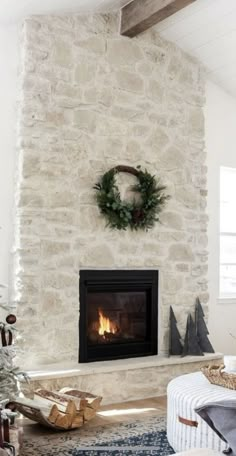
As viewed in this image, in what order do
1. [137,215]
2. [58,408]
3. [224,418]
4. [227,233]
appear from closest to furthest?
[224,418] → [58,408] → [137,215] → [227,233]

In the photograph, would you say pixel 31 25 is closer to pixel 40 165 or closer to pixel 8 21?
pixel 8 21

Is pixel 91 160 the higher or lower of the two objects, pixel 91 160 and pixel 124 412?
the higher

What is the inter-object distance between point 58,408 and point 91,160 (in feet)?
7.32

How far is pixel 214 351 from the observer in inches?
231

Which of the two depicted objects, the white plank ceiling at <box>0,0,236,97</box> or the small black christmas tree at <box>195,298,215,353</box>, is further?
the small black christmas tree at <box>195,298,215,353</box>

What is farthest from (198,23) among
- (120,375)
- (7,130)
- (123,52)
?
(120,375)

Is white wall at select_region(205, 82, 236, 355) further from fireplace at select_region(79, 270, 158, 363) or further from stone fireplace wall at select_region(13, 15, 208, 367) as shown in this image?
fireplace at select_region(79, 270, 158, 363)

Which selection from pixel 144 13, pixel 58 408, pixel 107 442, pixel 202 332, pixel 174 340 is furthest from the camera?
pixel 202 332

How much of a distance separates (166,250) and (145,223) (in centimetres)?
42

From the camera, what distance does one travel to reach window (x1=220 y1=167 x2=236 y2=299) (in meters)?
6.34

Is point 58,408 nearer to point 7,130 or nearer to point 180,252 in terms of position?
point 180,252

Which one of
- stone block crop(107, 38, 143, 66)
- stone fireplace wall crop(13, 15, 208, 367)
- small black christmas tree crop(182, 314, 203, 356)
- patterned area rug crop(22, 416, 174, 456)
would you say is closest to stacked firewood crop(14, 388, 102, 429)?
patterned area rug crop(22, 416, 174, 456)

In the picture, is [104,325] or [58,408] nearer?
[58,408]

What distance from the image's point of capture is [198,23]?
17.3 ft
